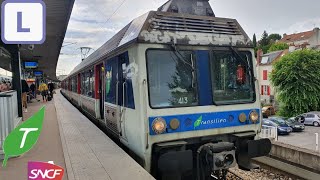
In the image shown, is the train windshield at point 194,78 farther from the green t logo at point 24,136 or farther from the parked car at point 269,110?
the parked car at point 269,110

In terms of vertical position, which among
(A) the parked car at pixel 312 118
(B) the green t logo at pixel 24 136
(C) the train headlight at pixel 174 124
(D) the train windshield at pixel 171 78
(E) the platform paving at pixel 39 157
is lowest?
(A) the parked car at pixel 312 118

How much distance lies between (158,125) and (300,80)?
127ft

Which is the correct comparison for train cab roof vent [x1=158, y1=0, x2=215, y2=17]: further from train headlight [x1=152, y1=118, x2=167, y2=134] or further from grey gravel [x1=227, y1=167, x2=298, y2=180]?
grey gravel [x1=227, y1=167, x2=298, y2=180]

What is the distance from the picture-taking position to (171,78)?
552 centimetres

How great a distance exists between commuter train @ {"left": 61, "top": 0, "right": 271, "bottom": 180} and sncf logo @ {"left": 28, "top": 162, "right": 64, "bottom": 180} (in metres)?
2.29

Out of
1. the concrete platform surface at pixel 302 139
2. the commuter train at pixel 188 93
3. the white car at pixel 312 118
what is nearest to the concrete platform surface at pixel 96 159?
the commuter train at pixel 188 93

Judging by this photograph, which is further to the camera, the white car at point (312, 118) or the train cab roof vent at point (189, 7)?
the white car at point (312, 118)

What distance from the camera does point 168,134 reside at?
5.40 metres

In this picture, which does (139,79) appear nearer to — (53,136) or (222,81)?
(222,81)

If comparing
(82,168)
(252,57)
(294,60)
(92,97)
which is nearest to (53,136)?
(92,97)

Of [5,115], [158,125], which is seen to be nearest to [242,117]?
[158,125]

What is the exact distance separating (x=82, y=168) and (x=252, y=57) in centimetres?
373

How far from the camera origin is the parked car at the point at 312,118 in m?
37.6

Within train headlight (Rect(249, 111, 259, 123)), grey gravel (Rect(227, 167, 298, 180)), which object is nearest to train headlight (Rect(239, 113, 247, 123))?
train headlight (Rect(249, 111, 259, 123))
